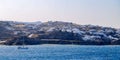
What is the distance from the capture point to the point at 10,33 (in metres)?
163

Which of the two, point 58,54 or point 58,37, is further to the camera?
point 58,37

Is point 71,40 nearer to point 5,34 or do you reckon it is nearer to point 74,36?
point 74,36

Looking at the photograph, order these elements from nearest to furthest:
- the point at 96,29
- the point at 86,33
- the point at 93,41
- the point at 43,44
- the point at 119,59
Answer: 1. the point at 119,59
2. the point at 43,44
3. the point at 93,41
4. the point at 86,33
5. the point at 96,29

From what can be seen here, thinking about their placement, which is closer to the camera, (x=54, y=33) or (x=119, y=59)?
(x=119, y=59)

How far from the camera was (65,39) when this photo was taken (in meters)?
149

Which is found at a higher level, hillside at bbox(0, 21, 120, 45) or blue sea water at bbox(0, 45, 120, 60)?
hillside at bbox(0, 21, 120, 45)

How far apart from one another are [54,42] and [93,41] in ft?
58.5

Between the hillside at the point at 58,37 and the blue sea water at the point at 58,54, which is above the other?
the hillside at the point at 58,37

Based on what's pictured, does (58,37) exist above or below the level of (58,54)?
above

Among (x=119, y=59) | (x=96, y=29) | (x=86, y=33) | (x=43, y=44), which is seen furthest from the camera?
(x=96, y=29)

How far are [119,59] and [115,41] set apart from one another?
294 ft

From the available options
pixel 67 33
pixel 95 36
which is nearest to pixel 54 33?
pixel 67 33

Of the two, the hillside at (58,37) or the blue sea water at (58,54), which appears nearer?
the blue sea water at (58,54)

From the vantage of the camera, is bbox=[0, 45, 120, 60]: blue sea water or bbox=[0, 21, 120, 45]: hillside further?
bbox=[0, 21, 120, 45]: hillside
